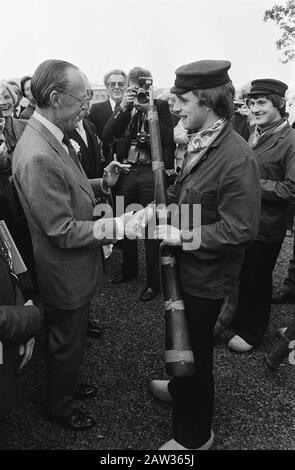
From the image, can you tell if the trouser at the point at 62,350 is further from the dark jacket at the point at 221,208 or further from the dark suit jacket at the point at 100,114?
the dark suit jacket at the point at 100,114

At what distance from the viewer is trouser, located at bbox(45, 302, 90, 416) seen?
2.32 meters

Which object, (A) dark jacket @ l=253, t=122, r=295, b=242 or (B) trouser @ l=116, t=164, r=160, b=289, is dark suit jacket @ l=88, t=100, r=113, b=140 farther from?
(A) dark jacket @ l=253, t=122, r=295, b=242

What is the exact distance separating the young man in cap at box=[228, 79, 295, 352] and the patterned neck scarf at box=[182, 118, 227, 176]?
128 centimetres

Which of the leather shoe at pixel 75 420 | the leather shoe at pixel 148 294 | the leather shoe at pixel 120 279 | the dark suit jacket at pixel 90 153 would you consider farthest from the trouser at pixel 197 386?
the dark suit jacket at pixel 90 153

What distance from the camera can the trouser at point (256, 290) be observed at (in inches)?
130

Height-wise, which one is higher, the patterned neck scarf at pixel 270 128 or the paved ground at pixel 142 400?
the patterned neck scarf at pixel 270 128

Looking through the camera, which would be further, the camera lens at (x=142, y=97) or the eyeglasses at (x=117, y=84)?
the eyeglasses at (x=117, y=84)

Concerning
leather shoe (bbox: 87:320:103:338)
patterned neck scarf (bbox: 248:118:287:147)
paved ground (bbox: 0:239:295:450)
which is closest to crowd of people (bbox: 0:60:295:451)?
paved ground (bbox: 0:239:295:450)

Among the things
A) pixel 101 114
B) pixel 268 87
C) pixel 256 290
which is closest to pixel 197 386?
pixel 256 290

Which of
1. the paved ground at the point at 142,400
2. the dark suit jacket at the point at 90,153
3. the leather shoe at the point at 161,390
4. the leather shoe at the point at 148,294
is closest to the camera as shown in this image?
the paved ground at the point at 142,400

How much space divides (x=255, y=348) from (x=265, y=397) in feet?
2.03

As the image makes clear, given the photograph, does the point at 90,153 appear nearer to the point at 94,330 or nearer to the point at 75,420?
the point at 94,330

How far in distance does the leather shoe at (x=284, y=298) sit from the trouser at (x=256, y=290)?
0.90m

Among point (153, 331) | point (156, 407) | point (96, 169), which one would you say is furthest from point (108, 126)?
point (156, 407)
